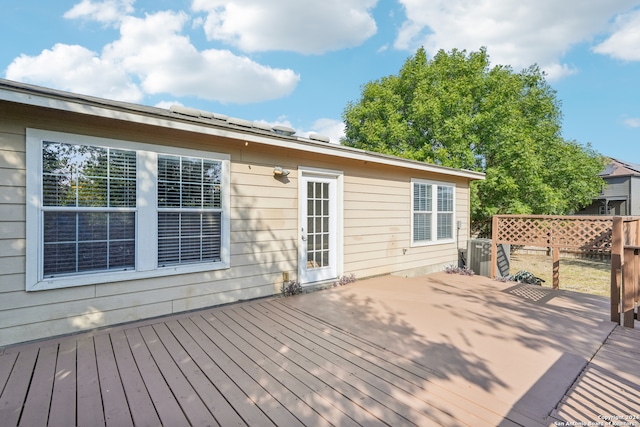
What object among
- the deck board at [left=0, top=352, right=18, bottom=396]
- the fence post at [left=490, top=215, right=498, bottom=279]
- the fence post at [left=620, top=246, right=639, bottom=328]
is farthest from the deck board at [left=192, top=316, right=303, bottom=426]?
the fence post at [left=490, top=215, right=498, bottom=279]

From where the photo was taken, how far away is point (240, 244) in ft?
14.4

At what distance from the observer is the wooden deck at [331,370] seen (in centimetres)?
194

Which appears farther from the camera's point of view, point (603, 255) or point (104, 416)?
point (603, 255)

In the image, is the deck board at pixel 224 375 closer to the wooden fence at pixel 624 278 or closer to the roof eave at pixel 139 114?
the roof eave at pixel 139 114

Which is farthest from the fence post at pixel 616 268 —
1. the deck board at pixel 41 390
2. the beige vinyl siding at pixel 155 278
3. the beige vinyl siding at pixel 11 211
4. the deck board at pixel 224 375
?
the beige vinyl siding at pixel 11 211

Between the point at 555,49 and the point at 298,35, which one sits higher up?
the point at 555,49

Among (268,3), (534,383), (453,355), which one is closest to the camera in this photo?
(534,383)

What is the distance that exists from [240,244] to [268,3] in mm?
6319

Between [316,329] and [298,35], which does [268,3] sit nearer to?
[298,35]

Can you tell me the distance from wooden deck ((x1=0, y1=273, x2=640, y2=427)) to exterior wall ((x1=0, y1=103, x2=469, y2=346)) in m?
0.24

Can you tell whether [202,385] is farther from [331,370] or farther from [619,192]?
[619,192]

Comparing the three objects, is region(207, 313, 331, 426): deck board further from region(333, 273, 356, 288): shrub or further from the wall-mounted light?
region(333, 273, 356, 288): shrub

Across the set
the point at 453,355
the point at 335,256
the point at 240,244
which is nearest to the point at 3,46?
the point at 240,244

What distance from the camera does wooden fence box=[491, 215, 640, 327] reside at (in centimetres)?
351
